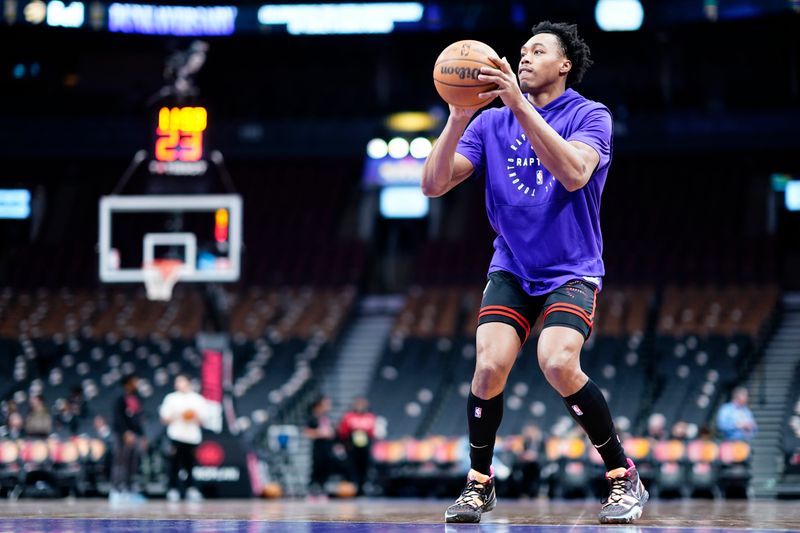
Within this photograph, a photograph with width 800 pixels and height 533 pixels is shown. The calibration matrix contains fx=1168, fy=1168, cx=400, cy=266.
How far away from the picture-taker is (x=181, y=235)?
15.4m

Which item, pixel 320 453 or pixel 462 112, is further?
pixel 320 453

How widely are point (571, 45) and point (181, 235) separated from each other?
10816 millimetres

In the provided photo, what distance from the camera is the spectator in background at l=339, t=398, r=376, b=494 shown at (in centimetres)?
1598

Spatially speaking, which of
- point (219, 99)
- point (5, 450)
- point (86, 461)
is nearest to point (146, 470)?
point (86, 461)

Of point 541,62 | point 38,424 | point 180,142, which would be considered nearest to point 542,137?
point 541,62

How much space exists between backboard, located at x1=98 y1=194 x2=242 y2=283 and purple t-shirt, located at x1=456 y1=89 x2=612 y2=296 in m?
9.63

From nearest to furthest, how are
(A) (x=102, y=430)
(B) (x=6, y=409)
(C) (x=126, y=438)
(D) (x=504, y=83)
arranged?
(D) (x=504, y=83), (C) (x=126, y=438), (A) (x=102, y=430), (B) (x=6, y=409)

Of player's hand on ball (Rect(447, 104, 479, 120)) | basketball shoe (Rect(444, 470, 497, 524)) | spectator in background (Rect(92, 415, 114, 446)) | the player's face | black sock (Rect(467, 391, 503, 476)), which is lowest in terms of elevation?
spectator in background (Rect(92, 415, 114, 446))

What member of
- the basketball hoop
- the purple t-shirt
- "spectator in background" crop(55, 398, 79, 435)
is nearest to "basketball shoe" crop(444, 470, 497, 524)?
the purple t-shirt

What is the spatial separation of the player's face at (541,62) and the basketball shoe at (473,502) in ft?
5.69

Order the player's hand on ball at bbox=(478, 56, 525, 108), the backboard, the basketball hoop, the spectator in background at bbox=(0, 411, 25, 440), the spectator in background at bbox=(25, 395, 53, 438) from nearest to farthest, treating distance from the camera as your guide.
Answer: the player's hand on ball at bbox=(478, 56, 525, 108) < the backboard < the basketball hoop < the spectator in background at bbox=(25, 395, 53, 438) < the spectator in background at bbox=(0, 411, 25, 440)

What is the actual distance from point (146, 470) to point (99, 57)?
15681mm

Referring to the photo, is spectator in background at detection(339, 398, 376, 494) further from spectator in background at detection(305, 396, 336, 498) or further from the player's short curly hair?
the player's short curly hair

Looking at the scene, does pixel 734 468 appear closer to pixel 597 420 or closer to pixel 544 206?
pixel 597 420
